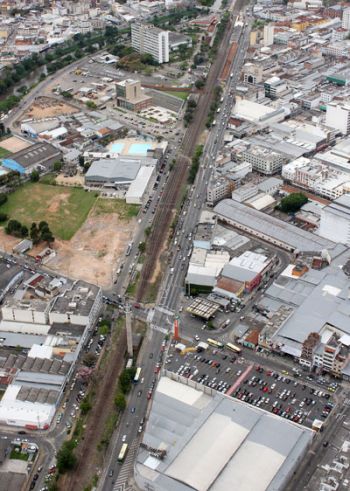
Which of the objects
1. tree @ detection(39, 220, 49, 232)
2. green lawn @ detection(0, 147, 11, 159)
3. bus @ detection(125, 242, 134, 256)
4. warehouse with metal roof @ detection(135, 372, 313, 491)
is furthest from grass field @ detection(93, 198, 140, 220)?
warehouse with metal roof @ detection(135, 372, 313, 491)

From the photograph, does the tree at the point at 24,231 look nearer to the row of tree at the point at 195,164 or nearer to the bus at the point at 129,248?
the bus at the point at 129,248

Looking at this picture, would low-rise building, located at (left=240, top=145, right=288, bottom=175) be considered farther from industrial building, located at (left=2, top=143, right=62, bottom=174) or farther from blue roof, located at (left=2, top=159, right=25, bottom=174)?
blue roof, located at (left=2, top=159, right=25, bottom=174)

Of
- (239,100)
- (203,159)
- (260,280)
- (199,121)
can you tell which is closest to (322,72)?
(239,100)

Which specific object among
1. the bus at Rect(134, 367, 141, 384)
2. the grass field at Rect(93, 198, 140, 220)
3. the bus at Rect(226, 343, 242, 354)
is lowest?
the bus at Rect(134, 367, 141, 384)

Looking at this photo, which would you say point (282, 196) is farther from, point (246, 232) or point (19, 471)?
point (19, 471)

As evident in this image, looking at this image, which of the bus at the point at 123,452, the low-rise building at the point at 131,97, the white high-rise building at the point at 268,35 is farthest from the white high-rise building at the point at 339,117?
the bus at the point at 123,452
